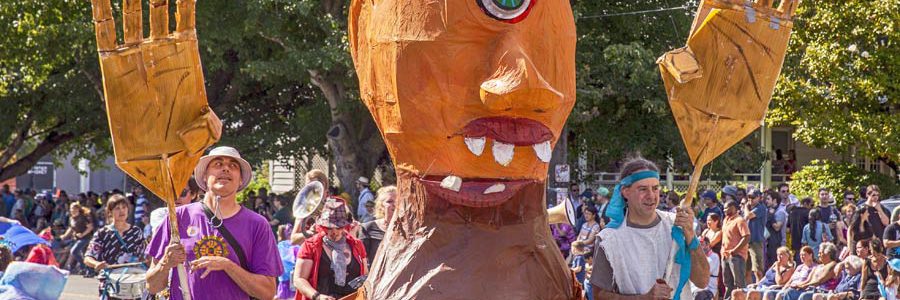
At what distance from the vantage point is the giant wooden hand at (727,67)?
545 cm

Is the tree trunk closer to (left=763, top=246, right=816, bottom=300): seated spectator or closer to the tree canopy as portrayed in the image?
the tree canopy

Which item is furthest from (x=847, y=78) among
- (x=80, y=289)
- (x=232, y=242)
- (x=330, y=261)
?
(x=232, y=242)

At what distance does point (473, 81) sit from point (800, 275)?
8.60m

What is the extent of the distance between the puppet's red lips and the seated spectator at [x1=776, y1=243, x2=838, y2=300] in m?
8.04

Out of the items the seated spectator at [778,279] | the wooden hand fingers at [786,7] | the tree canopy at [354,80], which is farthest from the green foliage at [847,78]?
the wooden hand fingers at [786,7]

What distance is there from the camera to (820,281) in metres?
12.3

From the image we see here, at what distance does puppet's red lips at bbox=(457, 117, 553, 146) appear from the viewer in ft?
15.9

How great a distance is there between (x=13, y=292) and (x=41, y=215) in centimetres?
2075

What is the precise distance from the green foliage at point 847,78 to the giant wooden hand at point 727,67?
14697 mm

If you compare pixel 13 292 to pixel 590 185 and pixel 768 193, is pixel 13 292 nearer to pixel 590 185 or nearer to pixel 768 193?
pixel 768 193

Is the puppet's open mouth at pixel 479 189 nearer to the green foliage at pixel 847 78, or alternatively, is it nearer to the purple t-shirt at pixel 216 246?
the purple t-shirt at pixel 216 246

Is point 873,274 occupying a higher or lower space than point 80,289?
higher

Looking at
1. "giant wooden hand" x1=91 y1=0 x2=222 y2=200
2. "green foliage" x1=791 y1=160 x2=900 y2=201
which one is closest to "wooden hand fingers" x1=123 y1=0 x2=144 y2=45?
"giant wooden hand" x1=91 y1=0 x2=222 y2=200

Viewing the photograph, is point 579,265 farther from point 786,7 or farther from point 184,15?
point 184,15
